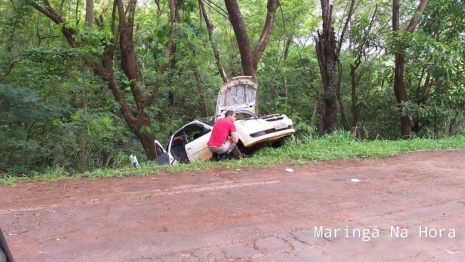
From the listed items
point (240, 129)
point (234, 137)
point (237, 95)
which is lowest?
point (234, 137)

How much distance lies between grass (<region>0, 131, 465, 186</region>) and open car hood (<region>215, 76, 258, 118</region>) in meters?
1.28

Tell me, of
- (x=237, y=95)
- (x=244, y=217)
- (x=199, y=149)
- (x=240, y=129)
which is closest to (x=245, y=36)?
(x=237, y=95)

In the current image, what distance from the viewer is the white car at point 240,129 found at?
8555 mm

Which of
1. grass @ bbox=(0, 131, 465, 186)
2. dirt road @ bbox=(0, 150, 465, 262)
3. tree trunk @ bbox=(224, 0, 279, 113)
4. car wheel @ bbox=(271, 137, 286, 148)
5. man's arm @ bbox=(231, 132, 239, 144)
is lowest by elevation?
dirt road @ bbox=(0, 150, 465, 262)

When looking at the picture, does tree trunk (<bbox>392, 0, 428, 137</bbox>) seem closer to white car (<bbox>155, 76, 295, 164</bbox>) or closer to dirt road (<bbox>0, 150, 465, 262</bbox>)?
white car (<bbox>155, 76, 295, 164</bbox>)

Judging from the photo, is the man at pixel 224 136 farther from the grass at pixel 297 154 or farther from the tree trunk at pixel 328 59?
the tree trunk at pixel 328 59

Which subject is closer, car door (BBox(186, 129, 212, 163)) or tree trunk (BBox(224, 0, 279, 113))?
car door (BBox(186, 129, 212, 163))

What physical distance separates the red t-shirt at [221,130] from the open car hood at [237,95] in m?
1.14

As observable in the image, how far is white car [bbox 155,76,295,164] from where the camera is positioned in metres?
8.55

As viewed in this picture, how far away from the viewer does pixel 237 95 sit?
9.56m

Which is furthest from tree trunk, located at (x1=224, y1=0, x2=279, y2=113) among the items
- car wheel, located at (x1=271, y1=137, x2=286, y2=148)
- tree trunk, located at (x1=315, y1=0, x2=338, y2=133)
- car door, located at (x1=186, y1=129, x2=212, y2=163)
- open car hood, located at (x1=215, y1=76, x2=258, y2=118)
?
car door, located at (x1=186, y1=129, x2=212, y2=163)

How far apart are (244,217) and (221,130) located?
12.4 feet

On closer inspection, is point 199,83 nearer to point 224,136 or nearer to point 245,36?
point 245,36

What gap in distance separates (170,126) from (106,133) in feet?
9.74
